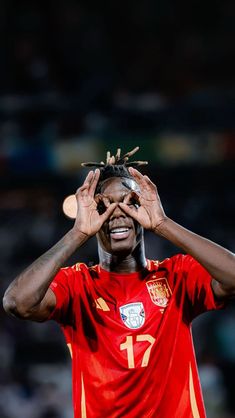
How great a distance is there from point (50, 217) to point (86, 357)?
312 inches

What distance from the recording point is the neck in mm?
4215

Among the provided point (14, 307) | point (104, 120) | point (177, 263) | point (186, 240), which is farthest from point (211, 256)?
point (104, 120)

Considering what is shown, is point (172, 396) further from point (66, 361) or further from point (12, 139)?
point (12, 139)

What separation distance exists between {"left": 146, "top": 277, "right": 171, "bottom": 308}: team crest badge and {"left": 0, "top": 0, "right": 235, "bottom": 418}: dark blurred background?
→ 5.43 metres

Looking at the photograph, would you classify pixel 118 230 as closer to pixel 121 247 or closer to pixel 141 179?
pixel 121 247

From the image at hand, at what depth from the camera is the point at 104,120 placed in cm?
1174

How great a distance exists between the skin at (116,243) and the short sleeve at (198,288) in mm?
46

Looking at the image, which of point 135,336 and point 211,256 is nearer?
point 211,256

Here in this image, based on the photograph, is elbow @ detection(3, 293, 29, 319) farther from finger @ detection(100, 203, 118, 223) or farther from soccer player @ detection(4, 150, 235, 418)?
finger @ detection(100, 203, 118, 223)

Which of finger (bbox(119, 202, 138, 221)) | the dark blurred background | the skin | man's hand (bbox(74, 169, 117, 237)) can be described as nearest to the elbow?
the skin

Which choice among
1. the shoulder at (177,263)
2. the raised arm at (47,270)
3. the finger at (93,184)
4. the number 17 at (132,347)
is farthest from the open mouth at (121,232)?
the number 17 at (132,347)

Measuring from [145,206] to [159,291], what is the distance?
0.45 meters

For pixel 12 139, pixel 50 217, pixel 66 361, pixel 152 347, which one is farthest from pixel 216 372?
pixel 152 347

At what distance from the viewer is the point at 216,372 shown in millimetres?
9141
